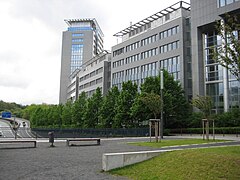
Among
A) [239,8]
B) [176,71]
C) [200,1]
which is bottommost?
[176,71]

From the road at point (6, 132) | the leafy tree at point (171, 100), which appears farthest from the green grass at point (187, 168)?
the road at point (6, 132)

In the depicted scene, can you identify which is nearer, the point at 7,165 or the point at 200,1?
the point at 7,165

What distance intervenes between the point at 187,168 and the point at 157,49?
51.8 m

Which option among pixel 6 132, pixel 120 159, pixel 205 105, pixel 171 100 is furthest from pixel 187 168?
pixel 6 132

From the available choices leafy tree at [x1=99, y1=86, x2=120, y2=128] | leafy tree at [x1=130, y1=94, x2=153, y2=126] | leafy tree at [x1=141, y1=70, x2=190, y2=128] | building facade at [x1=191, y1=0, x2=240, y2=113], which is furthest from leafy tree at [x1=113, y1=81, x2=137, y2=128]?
building facade at [x1=191, y1=0, x2=240, y2=113]

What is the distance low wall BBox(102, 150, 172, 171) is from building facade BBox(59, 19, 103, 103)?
13635cm

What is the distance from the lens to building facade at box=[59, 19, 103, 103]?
147m

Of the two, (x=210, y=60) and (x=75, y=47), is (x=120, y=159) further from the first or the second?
(x=75, y=47)

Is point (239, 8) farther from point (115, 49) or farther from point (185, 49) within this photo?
point (115, 49)

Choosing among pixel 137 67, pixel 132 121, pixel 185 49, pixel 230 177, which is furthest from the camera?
pixel 137 67

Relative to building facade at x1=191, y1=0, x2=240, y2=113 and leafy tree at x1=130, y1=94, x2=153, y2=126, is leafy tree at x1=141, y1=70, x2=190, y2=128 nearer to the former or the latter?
leafy tree at x1=130, y1=94, x2=153, y2=126

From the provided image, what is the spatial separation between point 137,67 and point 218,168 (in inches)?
2265

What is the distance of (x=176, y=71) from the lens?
54.5 m

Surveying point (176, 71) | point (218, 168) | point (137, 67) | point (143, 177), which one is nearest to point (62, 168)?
point (143, 177)
